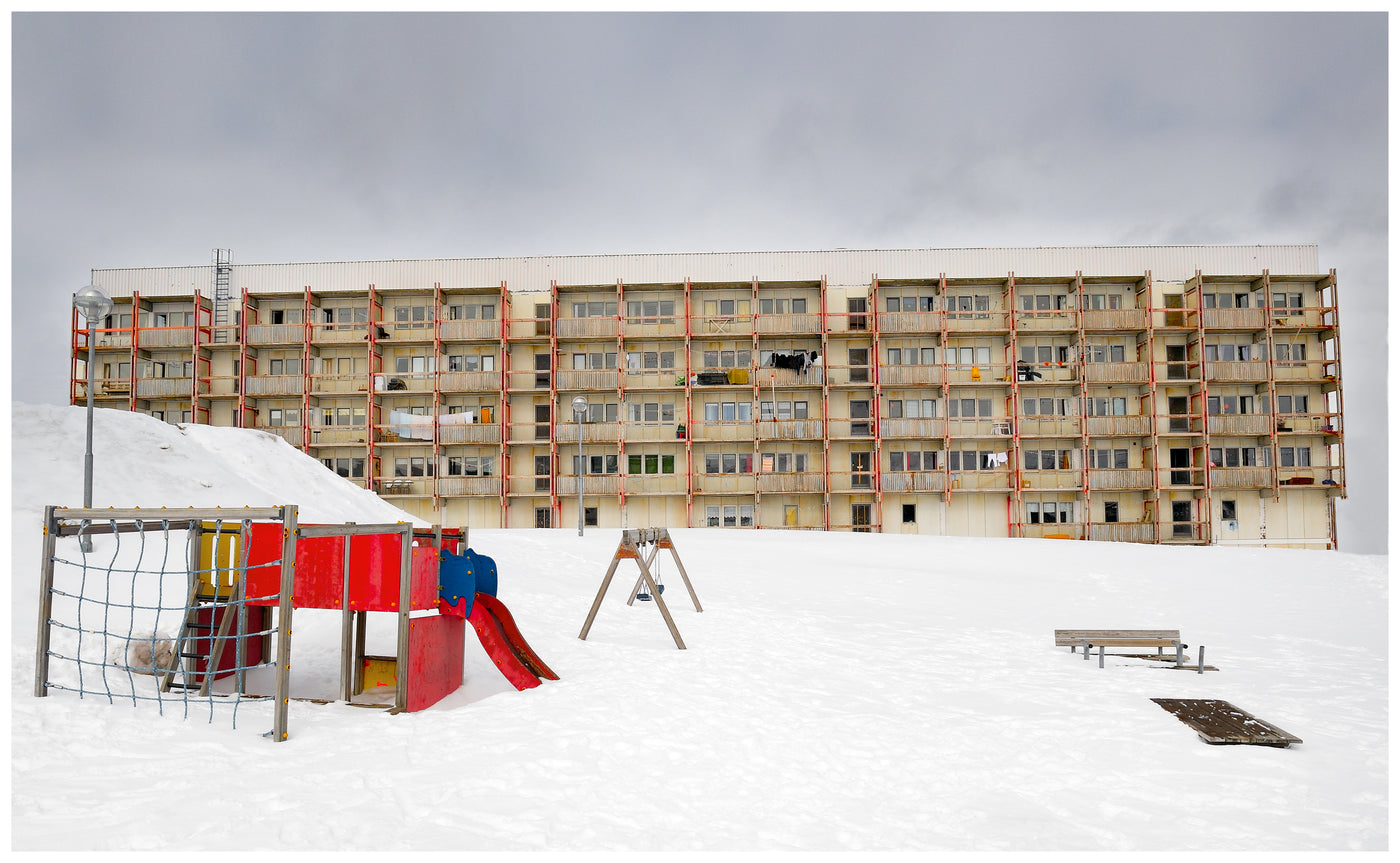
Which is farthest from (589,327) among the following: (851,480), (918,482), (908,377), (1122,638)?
(1122,638)

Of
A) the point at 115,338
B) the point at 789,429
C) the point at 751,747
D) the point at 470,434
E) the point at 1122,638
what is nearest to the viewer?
the point at 751,747

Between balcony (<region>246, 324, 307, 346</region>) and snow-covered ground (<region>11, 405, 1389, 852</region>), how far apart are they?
95.1 ft

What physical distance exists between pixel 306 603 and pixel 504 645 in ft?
7.06

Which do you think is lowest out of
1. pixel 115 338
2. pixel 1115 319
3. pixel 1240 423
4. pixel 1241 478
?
pixel 1241 478

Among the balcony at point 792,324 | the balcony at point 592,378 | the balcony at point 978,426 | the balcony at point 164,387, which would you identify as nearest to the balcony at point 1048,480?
the balcony at point 978,426

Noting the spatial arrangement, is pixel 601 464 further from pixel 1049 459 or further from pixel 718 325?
pixel 1049 459

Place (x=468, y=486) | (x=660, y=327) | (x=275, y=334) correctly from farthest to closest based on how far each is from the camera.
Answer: (x=275, y=334), (x=660, y=327), (x=468, y=486)

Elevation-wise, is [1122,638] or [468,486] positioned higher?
[468,486]

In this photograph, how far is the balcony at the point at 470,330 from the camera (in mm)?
42469

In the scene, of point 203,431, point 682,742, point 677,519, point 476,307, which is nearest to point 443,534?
point 682,742

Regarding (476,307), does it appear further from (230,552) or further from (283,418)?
(230,552)

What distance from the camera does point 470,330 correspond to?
140ft

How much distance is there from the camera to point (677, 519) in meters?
41.8

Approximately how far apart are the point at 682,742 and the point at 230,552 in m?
6.26
